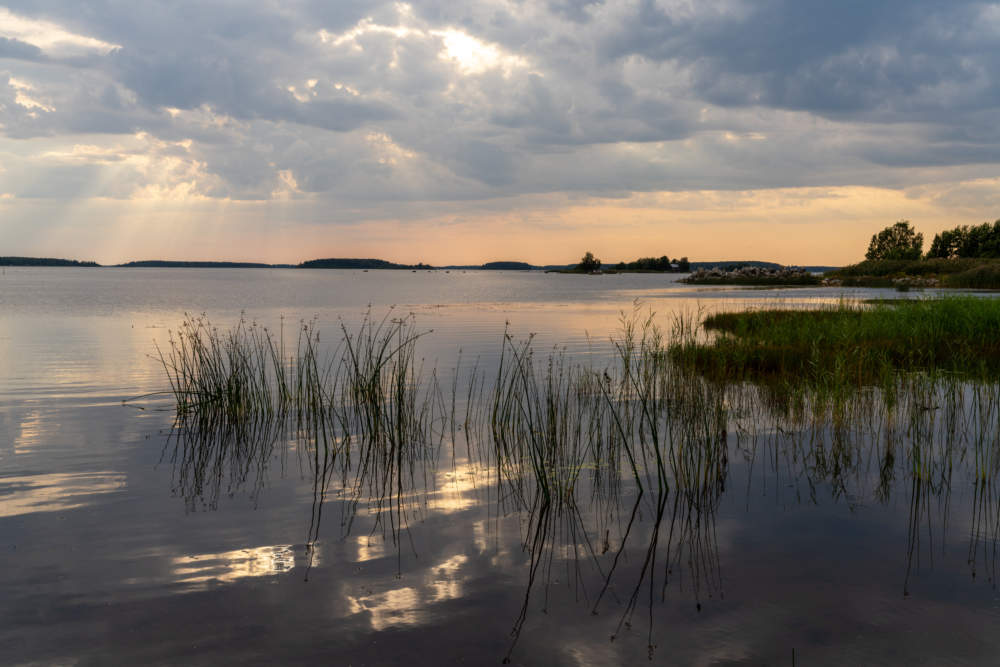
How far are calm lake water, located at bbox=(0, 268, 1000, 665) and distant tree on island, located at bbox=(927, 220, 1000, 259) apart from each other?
343ft

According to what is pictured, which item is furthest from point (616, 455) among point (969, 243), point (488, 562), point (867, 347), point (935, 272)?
point (969, 243)

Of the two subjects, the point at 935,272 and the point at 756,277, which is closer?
the point at 935,272

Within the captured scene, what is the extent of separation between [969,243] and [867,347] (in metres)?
109

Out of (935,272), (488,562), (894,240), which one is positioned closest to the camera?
(488,562)

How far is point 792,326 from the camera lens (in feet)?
68.1

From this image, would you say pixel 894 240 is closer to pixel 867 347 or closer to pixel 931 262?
pixel 931 262

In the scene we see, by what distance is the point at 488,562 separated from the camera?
6457 mm

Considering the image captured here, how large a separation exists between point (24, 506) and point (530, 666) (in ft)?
22.2

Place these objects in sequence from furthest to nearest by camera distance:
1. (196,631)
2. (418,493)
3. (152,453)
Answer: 1. (152,453)
2. (418,493)
3. (196,631)

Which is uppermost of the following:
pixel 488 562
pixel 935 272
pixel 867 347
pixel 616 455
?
pixel 935 272

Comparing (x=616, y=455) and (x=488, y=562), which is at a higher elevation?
(x=616, y=455)

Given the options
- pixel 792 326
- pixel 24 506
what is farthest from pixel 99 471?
pixel 792 326

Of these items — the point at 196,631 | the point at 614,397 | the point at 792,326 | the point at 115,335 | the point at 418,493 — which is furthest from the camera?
the point at 115,335

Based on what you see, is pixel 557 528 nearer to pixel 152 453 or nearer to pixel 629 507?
pixel 629 507
